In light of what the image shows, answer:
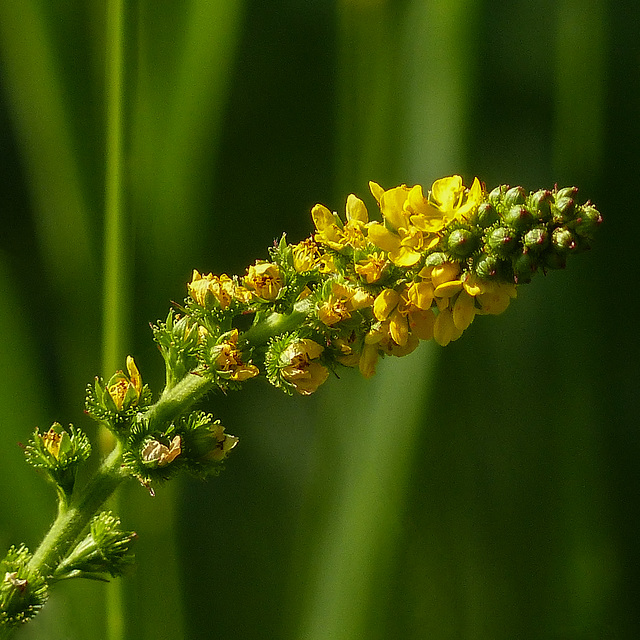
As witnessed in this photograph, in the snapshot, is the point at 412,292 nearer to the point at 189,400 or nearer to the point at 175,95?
the point at 189,400

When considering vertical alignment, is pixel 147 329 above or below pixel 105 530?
above

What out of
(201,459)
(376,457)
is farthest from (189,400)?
(376,457)

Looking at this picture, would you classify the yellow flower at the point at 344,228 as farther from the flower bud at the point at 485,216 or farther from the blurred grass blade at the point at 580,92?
the blurred grass blade at the point at 580,92

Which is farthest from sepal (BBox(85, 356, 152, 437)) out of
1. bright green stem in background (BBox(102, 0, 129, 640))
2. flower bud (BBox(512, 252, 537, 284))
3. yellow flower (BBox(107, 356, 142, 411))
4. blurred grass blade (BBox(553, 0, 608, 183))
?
blurred grass blade (BBox(553, 0, 608, 183))

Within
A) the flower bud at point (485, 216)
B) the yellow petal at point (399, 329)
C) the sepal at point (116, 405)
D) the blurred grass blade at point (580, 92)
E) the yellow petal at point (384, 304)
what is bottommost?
the sepal at point (116, 405)

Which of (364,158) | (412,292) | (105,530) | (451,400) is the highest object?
(364,158)

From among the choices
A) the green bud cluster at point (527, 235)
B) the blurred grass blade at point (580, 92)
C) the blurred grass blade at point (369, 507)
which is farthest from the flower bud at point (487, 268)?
the blurred grass blade at point (580, 92)
